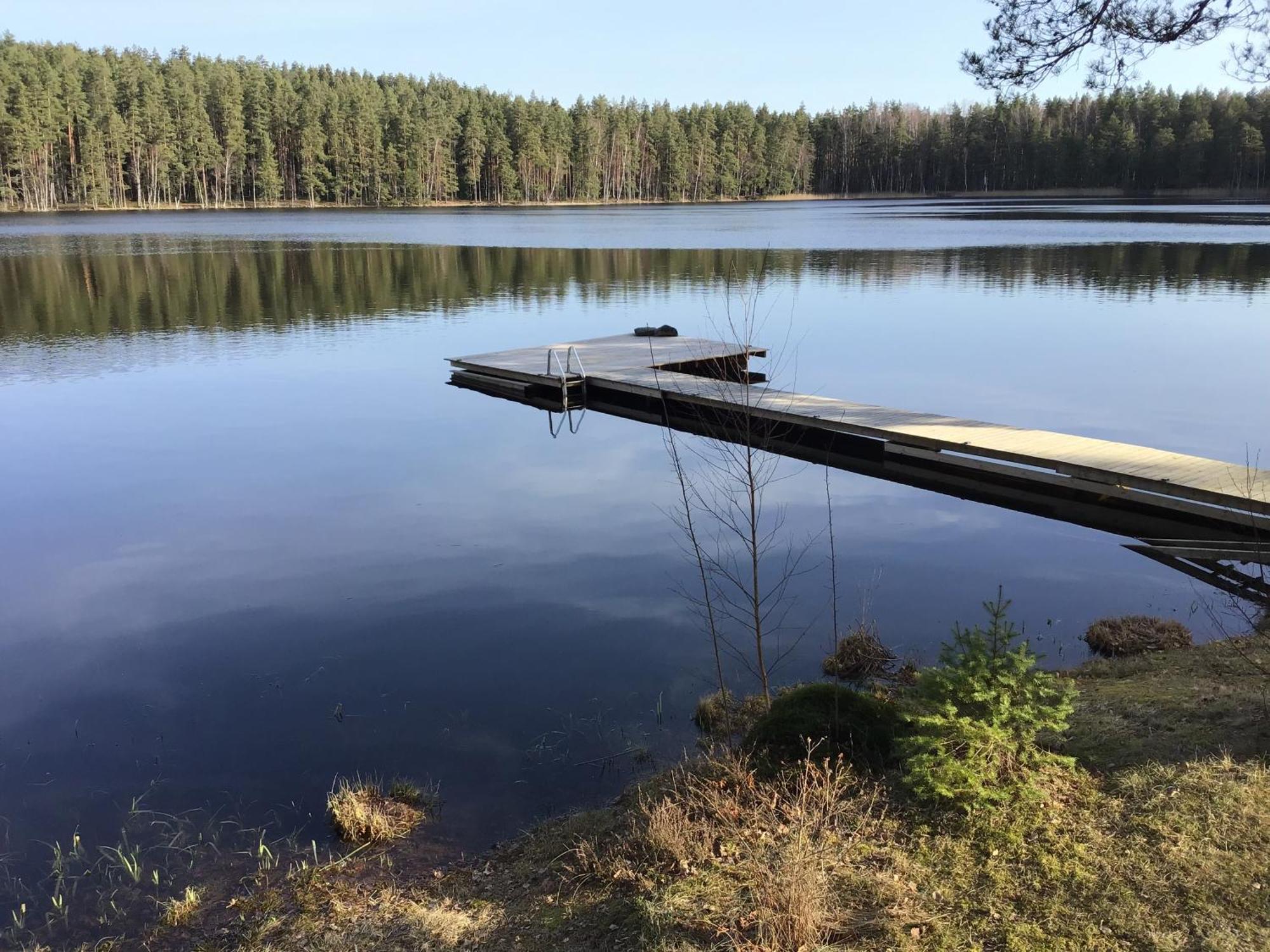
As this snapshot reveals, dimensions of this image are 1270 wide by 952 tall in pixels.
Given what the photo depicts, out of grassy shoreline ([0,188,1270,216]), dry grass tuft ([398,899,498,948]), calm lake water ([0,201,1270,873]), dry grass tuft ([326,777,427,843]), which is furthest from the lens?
grassy shoreline ([0,188,1270,216])

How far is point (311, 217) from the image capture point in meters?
77.2

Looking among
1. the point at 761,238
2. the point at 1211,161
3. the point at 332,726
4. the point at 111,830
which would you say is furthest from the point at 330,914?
the point at 1211,161

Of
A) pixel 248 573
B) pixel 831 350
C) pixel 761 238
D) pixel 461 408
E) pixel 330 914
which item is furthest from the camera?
pixel 761 238

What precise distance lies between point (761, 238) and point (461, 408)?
3593cm

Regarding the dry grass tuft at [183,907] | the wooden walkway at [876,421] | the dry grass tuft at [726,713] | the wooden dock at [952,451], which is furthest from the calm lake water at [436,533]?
the dry grass tuft at [183,907]

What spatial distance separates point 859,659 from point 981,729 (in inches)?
115

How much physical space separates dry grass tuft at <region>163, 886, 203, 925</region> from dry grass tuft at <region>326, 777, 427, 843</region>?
0.74 m

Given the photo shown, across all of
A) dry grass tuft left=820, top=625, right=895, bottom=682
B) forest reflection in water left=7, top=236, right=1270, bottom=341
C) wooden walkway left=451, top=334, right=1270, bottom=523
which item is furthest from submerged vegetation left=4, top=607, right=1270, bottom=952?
forest reflection in water left=7, top=236, right=1270, bottom=341

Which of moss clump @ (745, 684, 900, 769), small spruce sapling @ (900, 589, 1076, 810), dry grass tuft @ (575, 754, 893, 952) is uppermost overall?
small spruce sapling @ (900, 589, 1076, 810)

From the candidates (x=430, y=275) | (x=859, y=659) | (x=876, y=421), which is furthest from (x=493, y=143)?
(x=859, y=659)

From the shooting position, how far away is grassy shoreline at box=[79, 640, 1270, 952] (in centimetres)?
336

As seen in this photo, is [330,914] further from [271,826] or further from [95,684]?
[95,684]

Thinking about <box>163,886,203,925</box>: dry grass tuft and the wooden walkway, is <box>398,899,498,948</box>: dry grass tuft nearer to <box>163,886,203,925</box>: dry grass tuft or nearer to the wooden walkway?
<box>163,886,203,925</box>: dry grass tuft

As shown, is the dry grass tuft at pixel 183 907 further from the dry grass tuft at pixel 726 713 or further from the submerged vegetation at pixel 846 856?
the dry grass tuft at pixel 726 713
